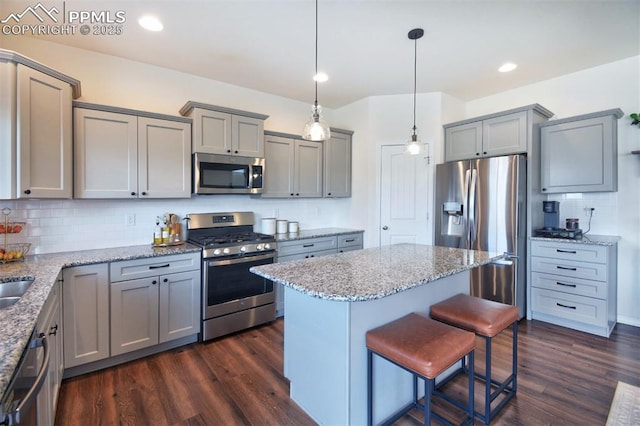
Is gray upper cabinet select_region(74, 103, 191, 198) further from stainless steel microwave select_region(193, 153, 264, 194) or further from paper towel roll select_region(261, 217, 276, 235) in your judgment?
paper towel roll select_region(261, 217, 276, 235)

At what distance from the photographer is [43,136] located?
88.0 inches

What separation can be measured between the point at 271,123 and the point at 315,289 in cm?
319

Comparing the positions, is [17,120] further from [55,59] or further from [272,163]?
[272,163]

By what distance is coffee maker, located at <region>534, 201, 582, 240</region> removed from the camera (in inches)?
128

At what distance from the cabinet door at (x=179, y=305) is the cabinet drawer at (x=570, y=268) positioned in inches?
142

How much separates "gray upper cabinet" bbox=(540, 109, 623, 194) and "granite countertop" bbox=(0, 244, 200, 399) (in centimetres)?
390

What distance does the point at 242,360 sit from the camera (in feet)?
8.54

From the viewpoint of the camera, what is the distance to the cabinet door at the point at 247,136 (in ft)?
10.9

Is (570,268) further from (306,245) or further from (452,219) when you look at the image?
(306,245)

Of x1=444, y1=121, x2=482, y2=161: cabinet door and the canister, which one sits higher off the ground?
x1=444, y1=121, x2=482, y2=161: cabinet door

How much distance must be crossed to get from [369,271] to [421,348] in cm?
51

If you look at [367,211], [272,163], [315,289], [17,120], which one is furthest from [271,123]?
[315,289]

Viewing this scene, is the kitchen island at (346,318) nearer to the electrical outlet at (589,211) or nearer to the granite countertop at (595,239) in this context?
the granite countertop at (595,239)

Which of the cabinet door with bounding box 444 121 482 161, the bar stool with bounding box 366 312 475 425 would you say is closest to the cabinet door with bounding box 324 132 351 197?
the cabinet door with bounding box 444 121 482 161
